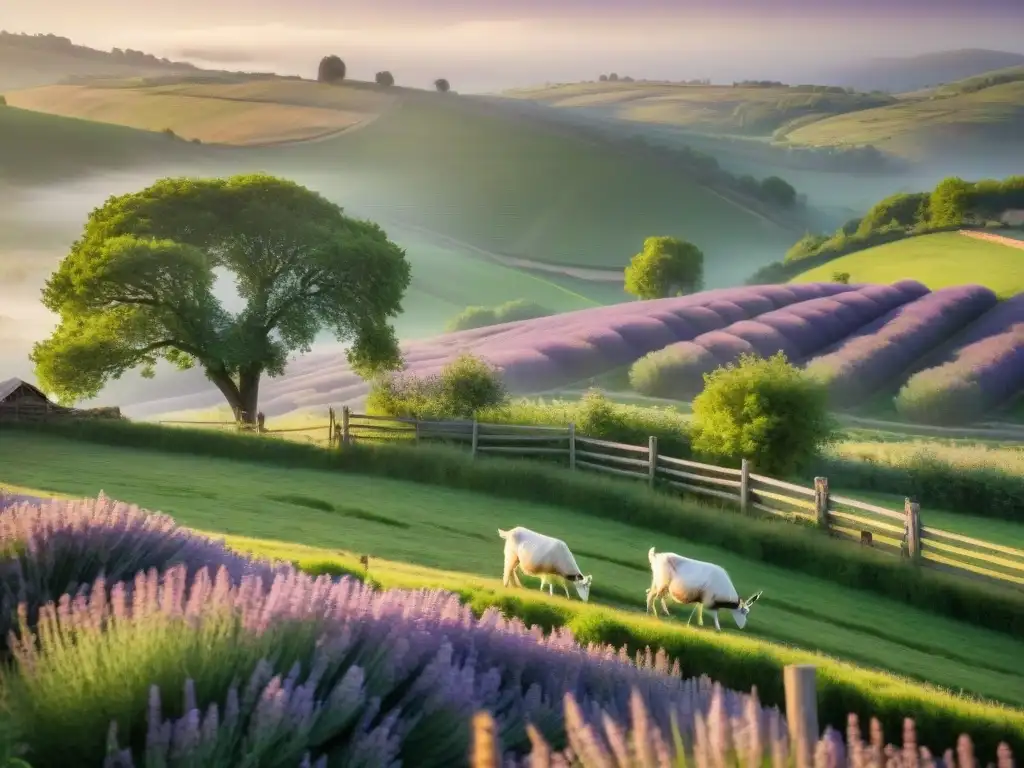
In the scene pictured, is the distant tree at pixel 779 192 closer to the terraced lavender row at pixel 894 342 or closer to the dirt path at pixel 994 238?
the dirt path at pixel 994 238

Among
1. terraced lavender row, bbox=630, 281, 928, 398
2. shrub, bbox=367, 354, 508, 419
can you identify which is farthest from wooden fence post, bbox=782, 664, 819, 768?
terraced lavender row, bbox=630, 281, 928, 398

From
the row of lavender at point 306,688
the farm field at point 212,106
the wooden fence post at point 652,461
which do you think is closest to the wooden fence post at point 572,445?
the wooden fence post at point 652,461

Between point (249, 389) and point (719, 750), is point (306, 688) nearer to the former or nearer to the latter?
point (719, 750)

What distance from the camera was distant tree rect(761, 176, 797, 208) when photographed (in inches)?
1638

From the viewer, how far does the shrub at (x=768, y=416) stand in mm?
21531

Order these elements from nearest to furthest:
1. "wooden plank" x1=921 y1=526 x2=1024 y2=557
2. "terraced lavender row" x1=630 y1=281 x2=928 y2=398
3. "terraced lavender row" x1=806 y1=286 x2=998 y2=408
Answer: "wooden plank" x1=921 y1=526 x2=1024 y2=557, "terraced lavender row" x1=630 y1=281 x2=928 y2=398, "terraced lavender row" x1=806 y1=286 x2=998 y2=408

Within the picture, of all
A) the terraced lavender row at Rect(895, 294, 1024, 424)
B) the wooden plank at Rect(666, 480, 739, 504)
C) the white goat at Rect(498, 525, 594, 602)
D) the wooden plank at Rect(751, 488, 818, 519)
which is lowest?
the terraced lavender row at Rect(895, 294, 1024, 424)

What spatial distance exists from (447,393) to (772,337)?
1229cm

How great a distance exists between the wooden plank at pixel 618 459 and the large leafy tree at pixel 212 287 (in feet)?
20.4

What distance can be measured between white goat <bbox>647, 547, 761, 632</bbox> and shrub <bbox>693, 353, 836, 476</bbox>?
10006 millimetres

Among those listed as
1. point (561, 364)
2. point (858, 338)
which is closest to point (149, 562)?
point (561, 364)

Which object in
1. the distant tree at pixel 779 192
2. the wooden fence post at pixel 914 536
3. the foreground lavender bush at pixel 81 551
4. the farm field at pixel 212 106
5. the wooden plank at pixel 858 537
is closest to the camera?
the foreground lavender bush at pixel 81 551

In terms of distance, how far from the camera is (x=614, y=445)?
21609mm

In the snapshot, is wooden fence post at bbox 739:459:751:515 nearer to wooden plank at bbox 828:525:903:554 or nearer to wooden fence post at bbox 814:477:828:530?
wooden fence post at bbox 814:477:828:530
